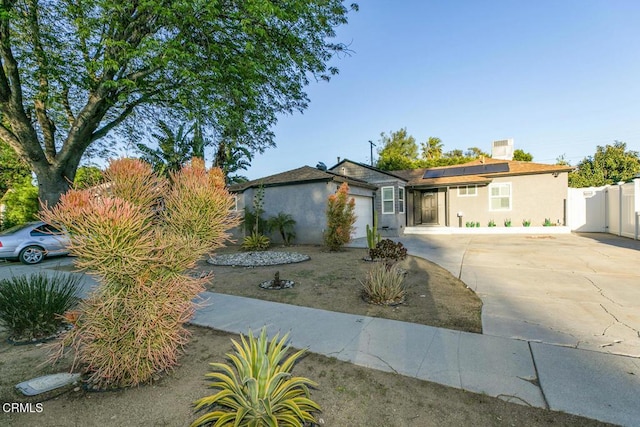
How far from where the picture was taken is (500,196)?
17594 mm

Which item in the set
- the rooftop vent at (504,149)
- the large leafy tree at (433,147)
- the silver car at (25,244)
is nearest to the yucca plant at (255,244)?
the silver car at (25,244)

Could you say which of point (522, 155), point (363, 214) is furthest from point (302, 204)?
point (522, 155)

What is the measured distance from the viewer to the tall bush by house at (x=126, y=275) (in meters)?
2.56

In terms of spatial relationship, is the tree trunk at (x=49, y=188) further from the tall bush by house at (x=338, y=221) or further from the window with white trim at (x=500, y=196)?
the window with white trim at (x=500, y=196)

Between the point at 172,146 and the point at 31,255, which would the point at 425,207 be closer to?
the point at 172,146

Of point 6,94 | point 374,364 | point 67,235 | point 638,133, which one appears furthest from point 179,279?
point 638,133

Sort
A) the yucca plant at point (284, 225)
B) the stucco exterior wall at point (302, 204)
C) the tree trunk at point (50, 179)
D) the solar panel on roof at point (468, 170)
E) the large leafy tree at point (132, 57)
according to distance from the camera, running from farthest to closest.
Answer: the solar panel on roof at point (468, 170) → the yucca plant at point (284, 225) → the stucco exterior wall at point (302, 204) → the tree trunk at point (50, 179) → the large leafy tree at point (132, 57)

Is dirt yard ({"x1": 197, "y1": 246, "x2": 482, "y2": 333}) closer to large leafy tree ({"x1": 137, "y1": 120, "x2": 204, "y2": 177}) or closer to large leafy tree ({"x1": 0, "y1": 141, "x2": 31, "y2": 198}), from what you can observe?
large leafy tree ({"x1": 137, "y1": 120, "x2": 204, "y2": 177})

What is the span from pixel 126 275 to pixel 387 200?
625 inches

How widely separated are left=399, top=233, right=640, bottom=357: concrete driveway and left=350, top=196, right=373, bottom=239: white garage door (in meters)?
5.53

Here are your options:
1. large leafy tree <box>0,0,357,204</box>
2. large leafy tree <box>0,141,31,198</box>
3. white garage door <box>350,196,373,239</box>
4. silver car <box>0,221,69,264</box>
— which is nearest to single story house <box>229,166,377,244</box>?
white garage door <box>350,196,373,239</box>

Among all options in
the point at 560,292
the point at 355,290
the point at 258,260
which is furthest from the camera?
the point at 258,260

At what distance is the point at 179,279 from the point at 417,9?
527 inches

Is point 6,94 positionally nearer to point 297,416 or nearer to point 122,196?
point 122,196
